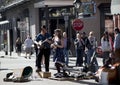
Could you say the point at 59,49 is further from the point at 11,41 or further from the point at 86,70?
the point at 11,41

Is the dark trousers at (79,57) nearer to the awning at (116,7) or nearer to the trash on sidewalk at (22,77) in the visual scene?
the awning at (116,7)

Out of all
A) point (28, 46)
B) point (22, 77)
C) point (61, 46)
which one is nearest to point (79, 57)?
point (61, 46)

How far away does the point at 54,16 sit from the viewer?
3906 centimetres

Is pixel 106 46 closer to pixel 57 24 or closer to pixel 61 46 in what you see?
pixel 61 46

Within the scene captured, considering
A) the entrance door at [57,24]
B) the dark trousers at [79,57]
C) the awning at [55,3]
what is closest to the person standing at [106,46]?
the dark trousers at [79,57]

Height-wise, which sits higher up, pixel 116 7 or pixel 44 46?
pixel 116 7

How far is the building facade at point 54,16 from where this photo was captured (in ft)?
115

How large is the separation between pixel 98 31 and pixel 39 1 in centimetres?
673

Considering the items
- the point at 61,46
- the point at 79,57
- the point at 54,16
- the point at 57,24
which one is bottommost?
the point at 79,57

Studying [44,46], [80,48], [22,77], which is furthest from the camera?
[80,48]

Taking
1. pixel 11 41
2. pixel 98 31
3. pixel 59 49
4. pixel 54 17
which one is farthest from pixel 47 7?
pixel 59 49

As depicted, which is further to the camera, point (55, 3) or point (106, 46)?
point (55, 3)

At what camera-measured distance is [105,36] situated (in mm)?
21703

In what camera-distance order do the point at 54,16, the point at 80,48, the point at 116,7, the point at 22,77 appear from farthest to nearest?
the point at 54,16, the point at 80,48, the point at 116,7, the point at 22,77
